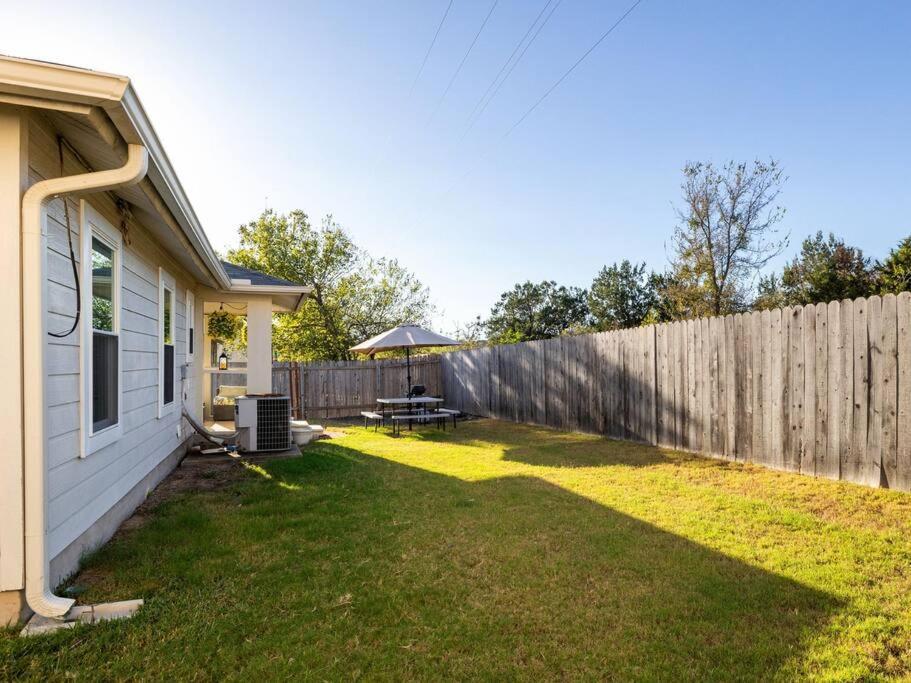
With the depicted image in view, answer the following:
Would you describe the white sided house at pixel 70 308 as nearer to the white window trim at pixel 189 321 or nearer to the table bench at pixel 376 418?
the white window trim at pixel 189 321

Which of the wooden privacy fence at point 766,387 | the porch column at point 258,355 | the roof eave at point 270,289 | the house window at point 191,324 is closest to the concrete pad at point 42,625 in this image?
the house window at point 191,324

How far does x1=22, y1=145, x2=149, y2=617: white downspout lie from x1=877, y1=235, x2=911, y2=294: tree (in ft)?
78.4

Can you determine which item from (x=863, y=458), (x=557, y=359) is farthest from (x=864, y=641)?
(x=557, y=359)

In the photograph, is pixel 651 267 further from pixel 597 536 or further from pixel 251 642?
pixel 251 642

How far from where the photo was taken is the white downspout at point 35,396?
2416 millimetres

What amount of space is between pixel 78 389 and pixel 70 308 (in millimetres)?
516

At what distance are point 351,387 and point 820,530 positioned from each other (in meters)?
12.2

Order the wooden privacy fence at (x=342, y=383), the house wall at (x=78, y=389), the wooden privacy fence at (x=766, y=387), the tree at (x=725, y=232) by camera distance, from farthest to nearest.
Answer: the tree at (x=725, y=232) → the wooden privacy fence at (x=342, y=383) → the wooden privacy fence at (x=766, y=387) → the house wall at (x=78, y=389)

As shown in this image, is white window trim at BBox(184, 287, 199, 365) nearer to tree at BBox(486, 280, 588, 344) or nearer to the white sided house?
the white sided house

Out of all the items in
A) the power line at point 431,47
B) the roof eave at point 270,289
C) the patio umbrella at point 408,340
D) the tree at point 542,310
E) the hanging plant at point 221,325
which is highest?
the power line at point 431,47

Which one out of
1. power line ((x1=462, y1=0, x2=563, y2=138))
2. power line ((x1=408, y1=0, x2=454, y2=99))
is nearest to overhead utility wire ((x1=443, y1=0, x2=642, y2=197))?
power line ((x1=462, y1=0, x2=563, y2=138))

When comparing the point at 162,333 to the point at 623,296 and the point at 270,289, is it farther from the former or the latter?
the point at 623,296

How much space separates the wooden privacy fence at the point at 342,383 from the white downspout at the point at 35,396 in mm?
11427

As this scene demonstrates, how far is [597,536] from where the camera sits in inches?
149
